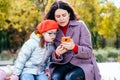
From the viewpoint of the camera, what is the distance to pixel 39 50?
4.41m

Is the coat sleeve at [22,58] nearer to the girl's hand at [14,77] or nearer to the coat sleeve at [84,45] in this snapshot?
the girl's hand at [14,77]

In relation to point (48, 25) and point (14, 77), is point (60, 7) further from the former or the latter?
point (14, 77)

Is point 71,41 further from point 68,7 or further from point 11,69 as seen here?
point 11,69

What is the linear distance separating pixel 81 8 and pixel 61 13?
2141 centimetres

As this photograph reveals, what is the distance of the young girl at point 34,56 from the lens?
436cm

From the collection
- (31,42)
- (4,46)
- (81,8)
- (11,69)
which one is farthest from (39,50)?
(4,46)

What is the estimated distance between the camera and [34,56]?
4.41 metres

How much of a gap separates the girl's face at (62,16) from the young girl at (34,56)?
69 mm

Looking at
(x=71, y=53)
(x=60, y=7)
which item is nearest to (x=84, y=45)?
(x=71, y=53)

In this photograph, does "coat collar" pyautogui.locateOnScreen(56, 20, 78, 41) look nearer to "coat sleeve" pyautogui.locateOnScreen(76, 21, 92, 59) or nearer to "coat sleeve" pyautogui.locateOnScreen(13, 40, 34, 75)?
"coat sleeve" pyautogui.locateOnScreen(76, 21, 92, 59)

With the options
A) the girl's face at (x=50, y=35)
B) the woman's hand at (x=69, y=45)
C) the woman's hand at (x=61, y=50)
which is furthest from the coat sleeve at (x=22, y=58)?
the woman's hand at (x=69, y=45)

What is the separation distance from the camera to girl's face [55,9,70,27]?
428cm

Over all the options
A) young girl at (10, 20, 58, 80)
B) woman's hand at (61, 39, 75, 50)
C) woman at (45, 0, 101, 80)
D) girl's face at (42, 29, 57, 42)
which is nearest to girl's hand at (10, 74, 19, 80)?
young girl at (10, 20, 58, 80)

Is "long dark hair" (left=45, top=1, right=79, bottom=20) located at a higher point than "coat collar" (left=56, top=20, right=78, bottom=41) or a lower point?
higher
